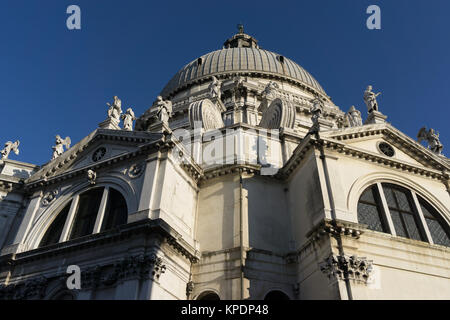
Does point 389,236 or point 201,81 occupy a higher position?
point 201,81

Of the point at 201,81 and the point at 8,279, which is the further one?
the point at 201,81

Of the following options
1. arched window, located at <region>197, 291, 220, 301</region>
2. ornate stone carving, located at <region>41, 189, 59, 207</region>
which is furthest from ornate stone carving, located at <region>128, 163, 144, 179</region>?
arched window, located at <region>197, 291, 220, 301</region>

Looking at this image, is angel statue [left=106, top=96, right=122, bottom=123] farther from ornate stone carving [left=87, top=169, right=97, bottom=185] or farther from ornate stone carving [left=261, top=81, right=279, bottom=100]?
ornate stone carving [left=261, top=81, right=279, bottom=100]

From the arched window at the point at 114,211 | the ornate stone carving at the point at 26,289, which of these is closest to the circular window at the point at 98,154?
the arched window at the point at 114,211

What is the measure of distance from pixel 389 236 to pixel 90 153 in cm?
1649

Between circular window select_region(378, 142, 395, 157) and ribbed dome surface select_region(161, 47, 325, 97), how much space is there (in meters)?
18.7

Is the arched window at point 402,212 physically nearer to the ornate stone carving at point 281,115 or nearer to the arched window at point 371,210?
the arched window at point 371,210

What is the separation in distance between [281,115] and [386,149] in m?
7.01

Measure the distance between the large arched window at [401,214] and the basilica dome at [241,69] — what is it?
842 inches

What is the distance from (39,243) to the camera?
20.0m

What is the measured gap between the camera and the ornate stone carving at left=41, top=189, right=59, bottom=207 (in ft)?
69.7
